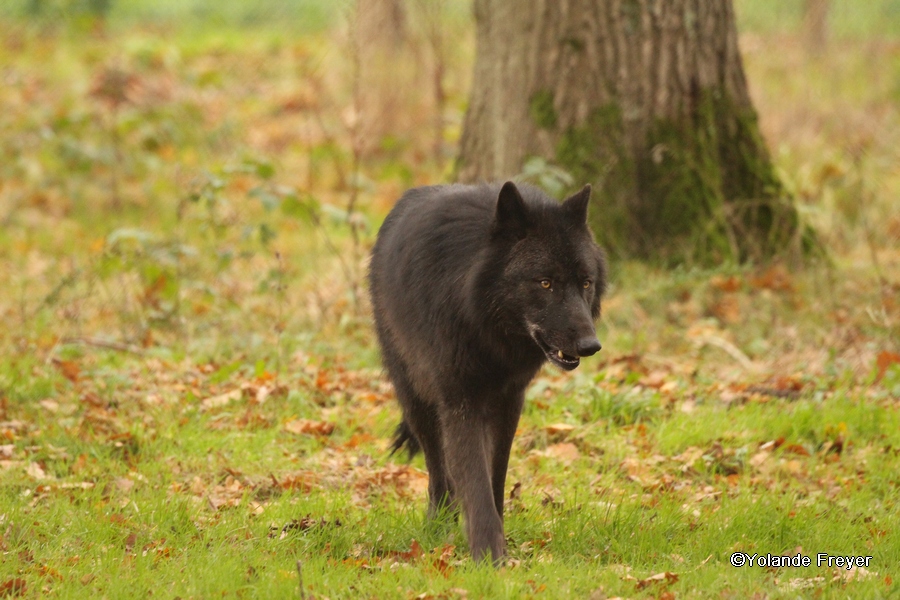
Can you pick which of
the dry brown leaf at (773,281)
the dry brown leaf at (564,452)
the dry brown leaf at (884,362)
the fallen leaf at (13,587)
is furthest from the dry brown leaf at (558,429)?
the fallen leaf at (13,587)

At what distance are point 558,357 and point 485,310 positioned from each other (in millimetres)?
373

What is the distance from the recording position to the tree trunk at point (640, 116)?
7375 mm

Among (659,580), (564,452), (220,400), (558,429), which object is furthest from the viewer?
(220,400)

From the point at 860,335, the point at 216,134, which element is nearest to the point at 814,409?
the point at 860,335

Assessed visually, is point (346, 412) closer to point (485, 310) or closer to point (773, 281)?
point (485, 310)

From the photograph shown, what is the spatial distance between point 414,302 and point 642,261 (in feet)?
12.5

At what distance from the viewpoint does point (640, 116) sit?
7500 millimetres

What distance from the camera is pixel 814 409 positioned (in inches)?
219

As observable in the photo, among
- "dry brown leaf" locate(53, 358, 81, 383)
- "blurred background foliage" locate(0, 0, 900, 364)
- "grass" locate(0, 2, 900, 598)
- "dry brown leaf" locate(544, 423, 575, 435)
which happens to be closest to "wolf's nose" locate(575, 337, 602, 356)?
"grass" locate(0, 2, 900, 598)

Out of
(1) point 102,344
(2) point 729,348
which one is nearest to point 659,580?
(2) point 729,348

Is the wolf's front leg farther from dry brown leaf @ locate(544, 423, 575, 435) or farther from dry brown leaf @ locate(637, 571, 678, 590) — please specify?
dry brown leaf @ locate(544, 423, 575, 435)

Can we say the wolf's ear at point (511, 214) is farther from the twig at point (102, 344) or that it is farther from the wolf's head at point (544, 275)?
the twig at point (102, 344)

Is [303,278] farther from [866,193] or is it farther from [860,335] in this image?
[866,193]

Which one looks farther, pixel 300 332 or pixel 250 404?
pixel 300 332
